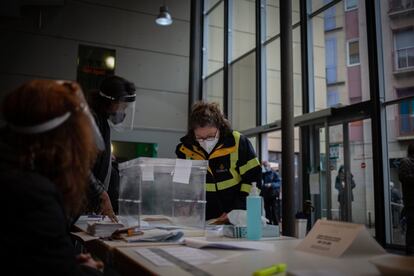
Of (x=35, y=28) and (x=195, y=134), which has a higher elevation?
(x=35, y=28)

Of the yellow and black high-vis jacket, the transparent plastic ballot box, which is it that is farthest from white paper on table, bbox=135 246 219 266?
the yellow and black high-vis jacket

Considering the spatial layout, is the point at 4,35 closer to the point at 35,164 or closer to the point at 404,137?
the point at 404,137

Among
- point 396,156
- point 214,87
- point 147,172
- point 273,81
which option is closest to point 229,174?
point 147,172

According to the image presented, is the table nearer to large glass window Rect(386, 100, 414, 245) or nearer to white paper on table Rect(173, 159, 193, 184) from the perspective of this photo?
white paper on table Rect(173, 159, 193, 184)

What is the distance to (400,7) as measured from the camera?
460 centimetres

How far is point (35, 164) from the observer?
880mm

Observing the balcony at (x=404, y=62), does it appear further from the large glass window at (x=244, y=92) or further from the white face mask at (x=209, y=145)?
the white face mask at (x=209, y=145)

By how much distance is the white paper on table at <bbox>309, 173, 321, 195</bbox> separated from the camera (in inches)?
213

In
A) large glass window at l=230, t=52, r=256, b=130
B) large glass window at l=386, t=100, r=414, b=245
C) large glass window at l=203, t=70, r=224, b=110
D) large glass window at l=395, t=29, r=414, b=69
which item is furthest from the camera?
large glass window at l=203, t=70, r=224, b=110

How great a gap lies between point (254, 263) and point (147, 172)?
33.0 inches

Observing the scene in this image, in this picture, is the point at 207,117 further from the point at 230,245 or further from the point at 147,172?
the point at 230,245

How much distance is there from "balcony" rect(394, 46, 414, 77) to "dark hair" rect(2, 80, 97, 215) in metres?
4.26

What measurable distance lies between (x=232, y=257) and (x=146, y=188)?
79cm

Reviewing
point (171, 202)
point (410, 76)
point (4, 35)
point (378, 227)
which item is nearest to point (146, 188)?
point (171, 202)
